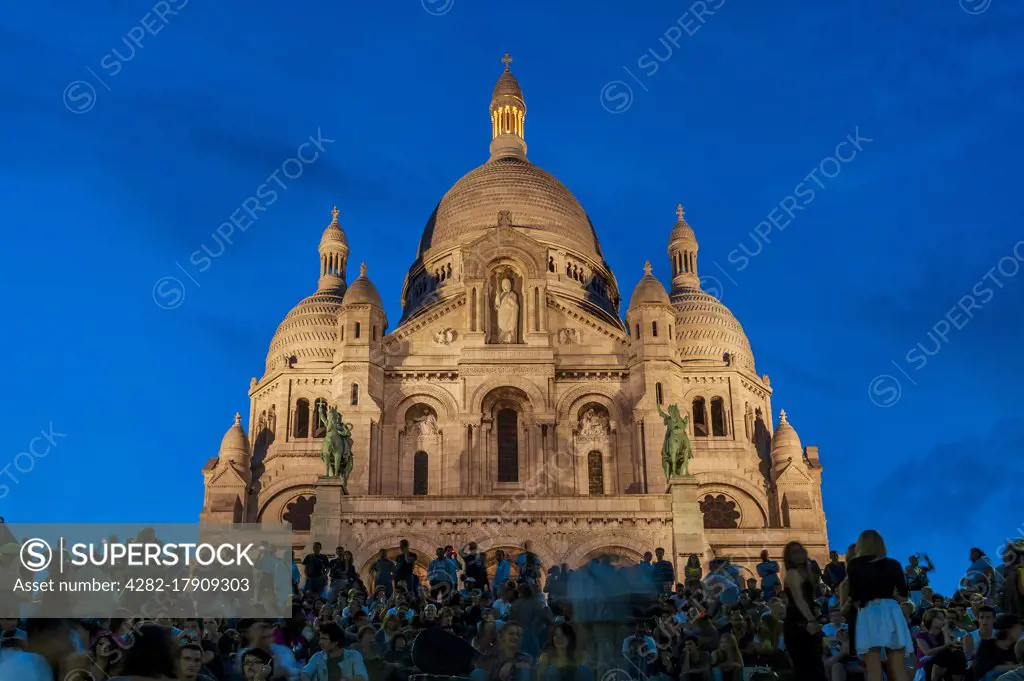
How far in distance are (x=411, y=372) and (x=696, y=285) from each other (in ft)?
77.5

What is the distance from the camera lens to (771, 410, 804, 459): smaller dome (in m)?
59.8

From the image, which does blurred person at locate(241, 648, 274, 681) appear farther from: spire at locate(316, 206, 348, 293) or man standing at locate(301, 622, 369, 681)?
spire at locate(316, 206, 348, 293)

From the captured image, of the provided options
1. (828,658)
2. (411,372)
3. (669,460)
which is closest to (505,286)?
(411,372)

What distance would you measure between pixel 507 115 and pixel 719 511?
95.8 feet

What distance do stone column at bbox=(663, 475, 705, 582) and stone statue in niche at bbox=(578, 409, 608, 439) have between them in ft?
23.8

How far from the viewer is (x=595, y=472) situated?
5006 centimetres

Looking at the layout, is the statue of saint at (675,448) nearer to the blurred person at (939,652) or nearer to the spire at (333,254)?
the blurred person at (939,652)

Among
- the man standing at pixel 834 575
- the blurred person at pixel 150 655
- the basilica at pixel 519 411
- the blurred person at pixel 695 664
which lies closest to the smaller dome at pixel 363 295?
the basilica at pixel 519 411

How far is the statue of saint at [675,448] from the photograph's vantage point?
4362 centimetres

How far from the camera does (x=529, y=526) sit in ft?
139

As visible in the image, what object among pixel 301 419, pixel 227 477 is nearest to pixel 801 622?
pixel 227 477

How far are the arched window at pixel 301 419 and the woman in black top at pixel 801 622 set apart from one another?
5069 cm

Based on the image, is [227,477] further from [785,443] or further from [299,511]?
[785,443]

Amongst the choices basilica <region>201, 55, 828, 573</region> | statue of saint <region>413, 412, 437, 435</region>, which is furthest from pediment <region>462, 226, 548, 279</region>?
statue of saint <region>413, 412, 437, 435</region>
